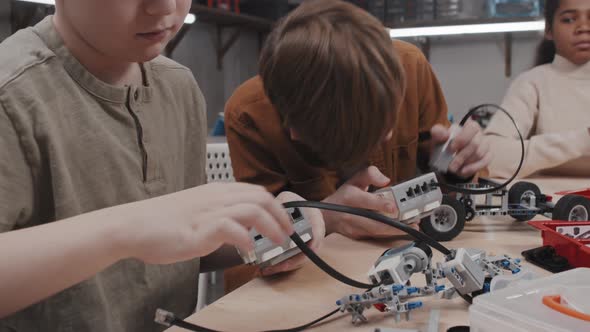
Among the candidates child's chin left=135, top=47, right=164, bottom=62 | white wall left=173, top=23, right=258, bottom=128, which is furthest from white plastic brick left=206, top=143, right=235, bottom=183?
white wall left=173, top=23, right=258, bottom=128

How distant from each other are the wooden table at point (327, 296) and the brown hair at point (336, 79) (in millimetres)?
153

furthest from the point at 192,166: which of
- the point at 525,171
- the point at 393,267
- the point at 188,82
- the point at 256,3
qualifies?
the point at 256,3

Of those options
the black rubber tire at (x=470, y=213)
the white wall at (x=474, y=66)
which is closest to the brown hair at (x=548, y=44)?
the black rubber tire at (x=470, y=213)

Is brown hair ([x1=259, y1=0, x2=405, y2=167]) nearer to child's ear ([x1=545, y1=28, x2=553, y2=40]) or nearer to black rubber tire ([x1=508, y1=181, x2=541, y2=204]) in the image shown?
black rubber tire ([x1=508, y1=181, x2=541, y2=204])

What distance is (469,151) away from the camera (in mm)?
1062

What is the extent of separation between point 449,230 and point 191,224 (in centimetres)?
56

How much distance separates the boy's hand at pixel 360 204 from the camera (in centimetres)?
82

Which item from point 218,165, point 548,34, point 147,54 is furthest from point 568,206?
point 548,34

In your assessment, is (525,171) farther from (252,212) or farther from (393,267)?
(252,212)

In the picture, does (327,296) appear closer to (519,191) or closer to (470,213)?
(470,213)

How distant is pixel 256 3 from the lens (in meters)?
4.81

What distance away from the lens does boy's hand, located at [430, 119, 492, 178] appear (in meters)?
1.06

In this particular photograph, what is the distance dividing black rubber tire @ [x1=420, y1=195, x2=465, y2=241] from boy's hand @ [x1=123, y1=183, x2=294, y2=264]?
48 cm

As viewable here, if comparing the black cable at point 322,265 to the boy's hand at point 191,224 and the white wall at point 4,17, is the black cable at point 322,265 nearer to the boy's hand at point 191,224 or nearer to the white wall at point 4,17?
the boy's hand at point 191,224
